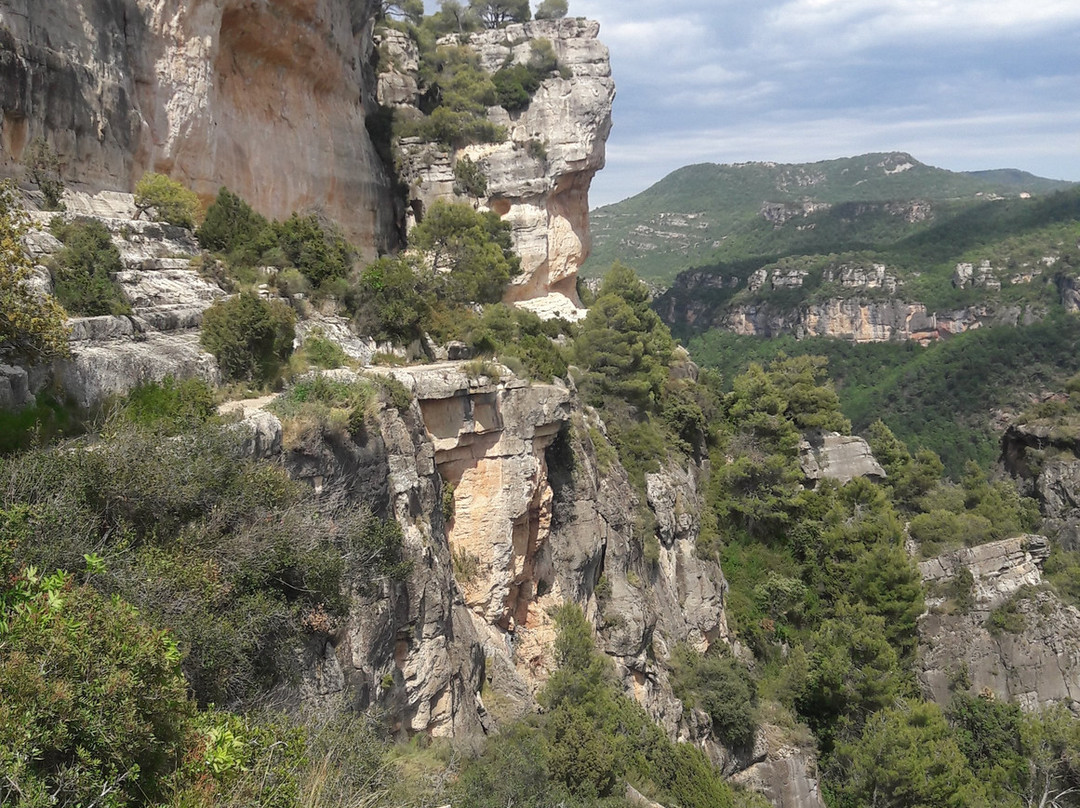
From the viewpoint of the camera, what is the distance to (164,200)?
15.7 metres

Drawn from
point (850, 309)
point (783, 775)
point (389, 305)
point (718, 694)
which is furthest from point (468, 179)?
point (850, 309)

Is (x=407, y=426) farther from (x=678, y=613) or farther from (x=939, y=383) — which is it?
(x=939, y=383)

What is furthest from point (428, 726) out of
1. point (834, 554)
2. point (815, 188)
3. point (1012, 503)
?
point (815, 188)

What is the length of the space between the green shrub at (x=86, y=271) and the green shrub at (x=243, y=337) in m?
1.25

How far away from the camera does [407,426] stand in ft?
40.7

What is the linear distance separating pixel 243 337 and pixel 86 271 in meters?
2.40

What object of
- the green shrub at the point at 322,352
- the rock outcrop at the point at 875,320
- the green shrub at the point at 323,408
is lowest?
the rock outcrop at the point at 875,320

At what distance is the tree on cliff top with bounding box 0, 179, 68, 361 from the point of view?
310 inches

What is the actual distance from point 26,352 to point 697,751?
15.7 m

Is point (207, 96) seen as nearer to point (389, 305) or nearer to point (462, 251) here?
point (389, 305)

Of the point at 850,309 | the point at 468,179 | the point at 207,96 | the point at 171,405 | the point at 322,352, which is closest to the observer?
the point at 171,405

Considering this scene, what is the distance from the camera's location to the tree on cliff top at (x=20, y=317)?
25.8 ft

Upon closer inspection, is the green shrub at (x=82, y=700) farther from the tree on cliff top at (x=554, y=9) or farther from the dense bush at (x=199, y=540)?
the tree on cliff top at (x=554, y=9)

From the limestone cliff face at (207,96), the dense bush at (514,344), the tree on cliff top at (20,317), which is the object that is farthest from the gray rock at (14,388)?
the dense bush at (514,344)
